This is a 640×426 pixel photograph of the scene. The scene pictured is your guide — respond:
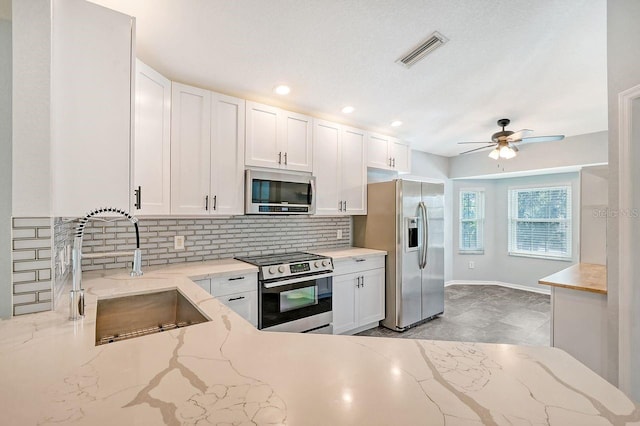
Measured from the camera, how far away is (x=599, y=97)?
2902 millimetres

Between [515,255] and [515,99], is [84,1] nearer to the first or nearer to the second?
[515,99]

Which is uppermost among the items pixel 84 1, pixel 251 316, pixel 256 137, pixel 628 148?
pixel 84 1

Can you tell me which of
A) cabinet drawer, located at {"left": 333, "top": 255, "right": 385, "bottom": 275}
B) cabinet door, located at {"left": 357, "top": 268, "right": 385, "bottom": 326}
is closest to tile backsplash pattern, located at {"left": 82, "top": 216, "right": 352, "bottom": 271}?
cabinet drawer, located at {"left": 333, "top": 255, "right": 385, "bottom": 275}

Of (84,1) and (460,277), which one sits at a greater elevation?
(84,1)

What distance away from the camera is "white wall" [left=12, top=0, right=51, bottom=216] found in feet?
3.97

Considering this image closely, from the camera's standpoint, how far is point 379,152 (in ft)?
13.0

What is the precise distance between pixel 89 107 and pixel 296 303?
2.11 m

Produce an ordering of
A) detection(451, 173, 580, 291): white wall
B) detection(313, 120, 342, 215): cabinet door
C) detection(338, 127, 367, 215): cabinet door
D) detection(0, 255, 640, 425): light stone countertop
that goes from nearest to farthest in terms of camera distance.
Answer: detection(0, 255, 640, 425): light stone countertop
detection(313, 120, 342, 215): cabinet door
detection(338, 127, 367, 215): cabinet door
detection(451, 173, 580, 291): white wall

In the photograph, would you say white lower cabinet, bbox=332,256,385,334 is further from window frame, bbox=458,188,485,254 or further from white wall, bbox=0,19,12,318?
window frame, bbox=458,188,485,254

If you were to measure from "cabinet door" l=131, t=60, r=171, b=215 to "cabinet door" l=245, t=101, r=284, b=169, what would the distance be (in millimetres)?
708

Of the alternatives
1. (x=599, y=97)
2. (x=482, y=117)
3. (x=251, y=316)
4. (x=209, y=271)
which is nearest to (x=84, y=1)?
(x=209, y=271)

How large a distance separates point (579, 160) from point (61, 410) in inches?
228

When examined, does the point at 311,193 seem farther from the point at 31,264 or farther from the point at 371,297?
the point at 31,264

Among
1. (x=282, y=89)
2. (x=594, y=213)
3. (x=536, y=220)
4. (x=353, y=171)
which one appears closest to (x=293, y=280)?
(x=353, y=171)
